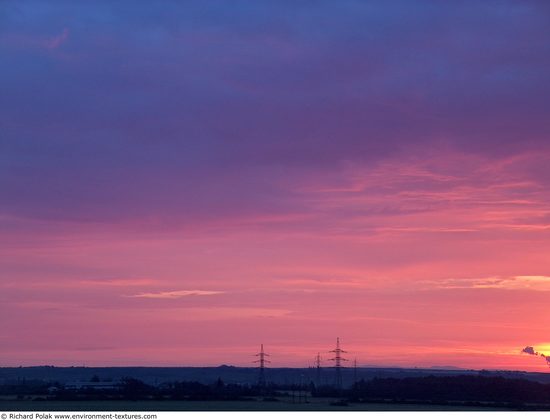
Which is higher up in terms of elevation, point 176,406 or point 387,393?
point 387,393

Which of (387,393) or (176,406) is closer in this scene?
(176,406)

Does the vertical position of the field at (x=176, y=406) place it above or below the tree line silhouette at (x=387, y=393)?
below

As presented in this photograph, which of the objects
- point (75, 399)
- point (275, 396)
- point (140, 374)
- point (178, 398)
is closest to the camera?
point (75, 399)

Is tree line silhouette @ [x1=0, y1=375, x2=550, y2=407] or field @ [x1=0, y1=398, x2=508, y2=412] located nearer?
field @ [x1=0, y1=398, x2=508, y2=412]

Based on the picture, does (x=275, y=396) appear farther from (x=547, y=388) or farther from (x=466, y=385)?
(x=547, y=388)

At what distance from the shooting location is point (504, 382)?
93.0m

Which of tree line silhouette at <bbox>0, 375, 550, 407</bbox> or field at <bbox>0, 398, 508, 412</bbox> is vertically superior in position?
tree line silhouette at <bbox>0, 375, 550, 407</bbox>

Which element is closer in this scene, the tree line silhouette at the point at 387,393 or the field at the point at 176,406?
the field at the point at 176,406

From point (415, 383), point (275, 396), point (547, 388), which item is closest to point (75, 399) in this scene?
point (275, 396)
